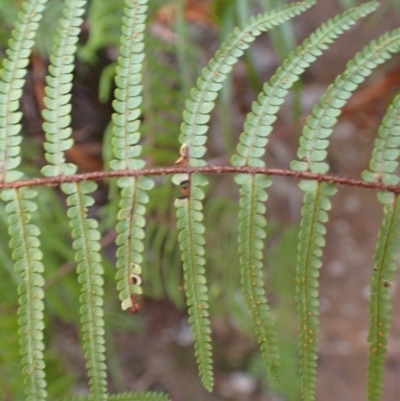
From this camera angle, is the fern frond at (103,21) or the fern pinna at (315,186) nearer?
the fern pinna at (315,186)

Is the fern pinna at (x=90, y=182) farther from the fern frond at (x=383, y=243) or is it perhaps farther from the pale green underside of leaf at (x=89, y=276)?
the fern frond at (x=383, y=243)

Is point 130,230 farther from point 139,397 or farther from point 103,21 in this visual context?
point 103,21

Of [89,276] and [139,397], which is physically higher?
[89,276]

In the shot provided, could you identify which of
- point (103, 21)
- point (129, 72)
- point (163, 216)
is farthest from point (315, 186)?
point (163, 216)

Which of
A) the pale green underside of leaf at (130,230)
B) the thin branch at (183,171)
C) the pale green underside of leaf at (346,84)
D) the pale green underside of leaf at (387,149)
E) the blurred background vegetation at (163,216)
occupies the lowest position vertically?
the blurred background vegetation at (163,216)

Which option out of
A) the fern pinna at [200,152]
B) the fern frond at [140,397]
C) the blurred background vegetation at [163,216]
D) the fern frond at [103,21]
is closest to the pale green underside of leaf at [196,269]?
the fern pinna at [200,152]

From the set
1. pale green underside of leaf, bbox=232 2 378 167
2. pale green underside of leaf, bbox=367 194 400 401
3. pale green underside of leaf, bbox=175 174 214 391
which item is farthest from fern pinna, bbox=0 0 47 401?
pale green underside of leaf, bbox=367 194 400 401
